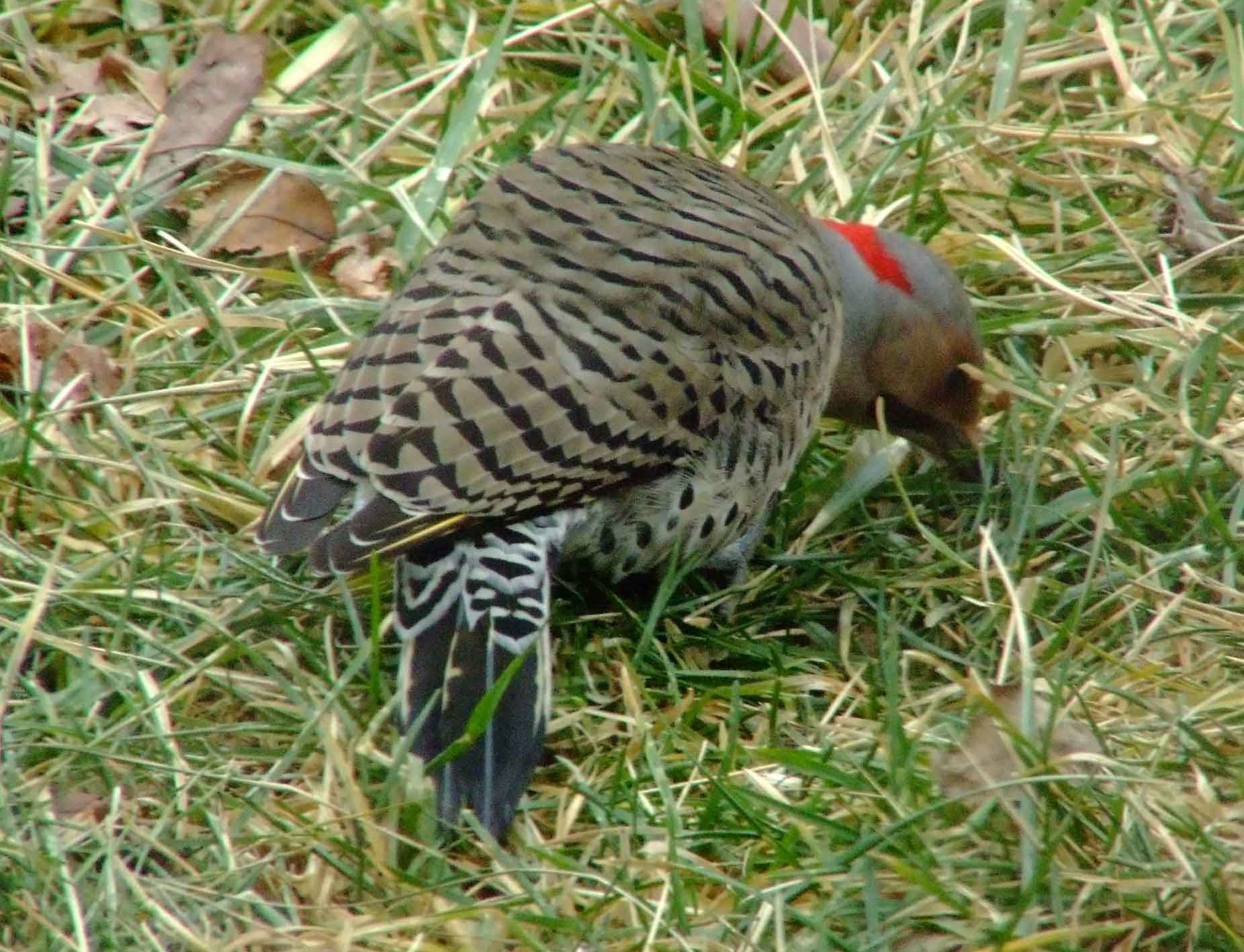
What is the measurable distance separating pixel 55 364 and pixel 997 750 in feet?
7.80

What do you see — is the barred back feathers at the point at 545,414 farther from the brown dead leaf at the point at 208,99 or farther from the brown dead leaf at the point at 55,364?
the brown dead leaf at the point at 208,99

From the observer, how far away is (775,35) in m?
5.33

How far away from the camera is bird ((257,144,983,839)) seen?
342 centimetres

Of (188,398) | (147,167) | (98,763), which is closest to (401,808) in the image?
(98,763)

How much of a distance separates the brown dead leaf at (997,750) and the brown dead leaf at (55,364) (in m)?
2.18

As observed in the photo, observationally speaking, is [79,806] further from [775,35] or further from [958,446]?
[775,35]

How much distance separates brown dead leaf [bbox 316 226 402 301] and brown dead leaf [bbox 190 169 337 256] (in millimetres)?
56

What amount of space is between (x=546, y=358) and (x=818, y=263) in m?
0.94

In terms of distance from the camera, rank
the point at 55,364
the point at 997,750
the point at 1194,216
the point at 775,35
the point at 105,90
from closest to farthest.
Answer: the point at 997,750 → the point at 55,364 → the point at 1194,216 → the point at 105,90 → the point at 775,35

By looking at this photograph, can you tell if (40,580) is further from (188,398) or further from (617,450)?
(617,450)

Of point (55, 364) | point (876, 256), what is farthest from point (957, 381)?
point (55, 364)

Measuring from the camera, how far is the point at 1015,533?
4.09 metres

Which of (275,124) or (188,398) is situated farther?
(275,124)

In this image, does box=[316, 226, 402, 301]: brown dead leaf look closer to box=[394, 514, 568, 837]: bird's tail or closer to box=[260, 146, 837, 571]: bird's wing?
box=[260, 146, 837, 571]: bird's wing
